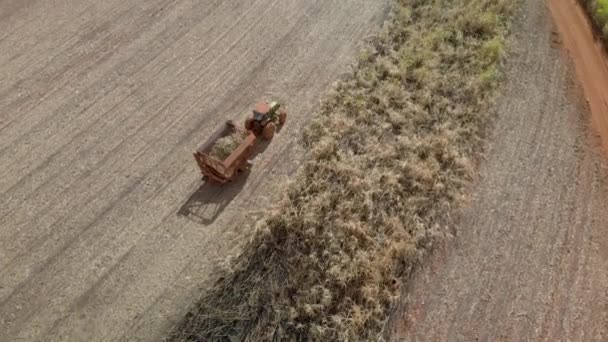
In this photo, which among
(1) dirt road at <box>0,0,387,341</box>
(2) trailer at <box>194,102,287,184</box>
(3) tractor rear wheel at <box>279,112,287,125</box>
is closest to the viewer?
(1) dirt road at <box>0,0,387,341</box>

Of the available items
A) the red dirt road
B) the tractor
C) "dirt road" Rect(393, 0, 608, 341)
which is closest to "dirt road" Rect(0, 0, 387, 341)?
the tractor

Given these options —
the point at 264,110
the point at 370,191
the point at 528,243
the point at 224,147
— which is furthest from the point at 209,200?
the point at 528,243

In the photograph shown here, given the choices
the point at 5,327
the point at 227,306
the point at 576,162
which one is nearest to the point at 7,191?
the point at 5,327

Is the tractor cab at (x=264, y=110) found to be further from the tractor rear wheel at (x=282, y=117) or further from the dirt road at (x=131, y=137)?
the dirt road at (x=131, y=137)

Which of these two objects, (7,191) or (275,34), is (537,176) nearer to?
(275,34)

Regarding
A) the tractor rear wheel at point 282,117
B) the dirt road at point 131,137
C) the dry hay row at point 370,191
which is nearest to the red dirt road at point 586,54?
the dry hay row at point 370,191

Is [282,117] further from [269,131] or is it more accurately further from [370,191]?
[370,191]

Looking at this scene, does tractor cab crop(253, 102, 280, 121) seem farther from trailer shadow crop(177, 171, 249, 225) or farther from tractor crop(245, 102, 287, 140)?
trailer shadow crop(177, 171, 249, 225)
